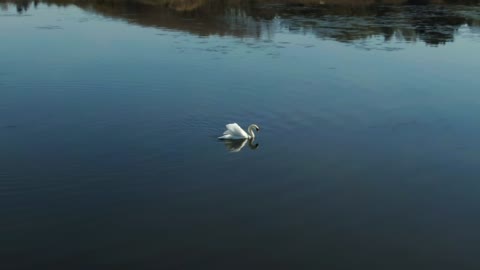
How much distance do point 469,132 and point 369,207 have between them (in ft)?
18.1

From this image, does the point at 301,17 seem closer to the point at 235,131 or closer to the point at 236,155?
the point at 235,131

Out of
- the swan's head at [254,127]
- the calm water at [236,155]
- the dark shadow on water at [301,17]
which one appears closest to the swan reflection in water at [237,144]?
the calm water at [236,155]

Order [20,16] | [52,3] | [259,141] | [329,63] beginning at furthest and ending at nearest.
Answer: [52,3]
[20,16]
[329,63]
[259,141]

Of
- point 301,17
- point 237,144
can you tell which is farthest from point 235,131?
point 301,17

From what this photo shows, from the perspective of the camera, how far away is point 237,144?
14.1 metres

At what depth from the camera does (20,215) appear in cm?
1027

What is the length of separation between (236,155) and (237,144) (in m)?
0.59

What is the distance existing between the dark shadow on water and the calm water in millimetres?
2733

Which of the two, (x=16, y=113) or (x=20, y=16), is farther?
(x=20, y=16)

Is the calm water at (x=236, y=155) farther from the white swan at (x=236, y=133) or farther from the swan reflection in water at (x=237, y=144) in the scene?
the white swan at (x=236, y=133)

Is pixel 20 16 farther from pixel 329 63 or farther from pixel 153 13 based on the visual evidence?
pixel 329 63

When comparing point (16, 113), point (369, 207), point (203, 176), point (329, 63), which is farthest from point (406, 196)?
point (329, 63)

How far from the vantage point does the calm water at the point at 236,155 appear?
9.58 meters

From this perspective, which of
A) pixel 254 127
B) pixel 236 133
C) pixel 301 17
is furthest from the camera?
pixel 301 17
